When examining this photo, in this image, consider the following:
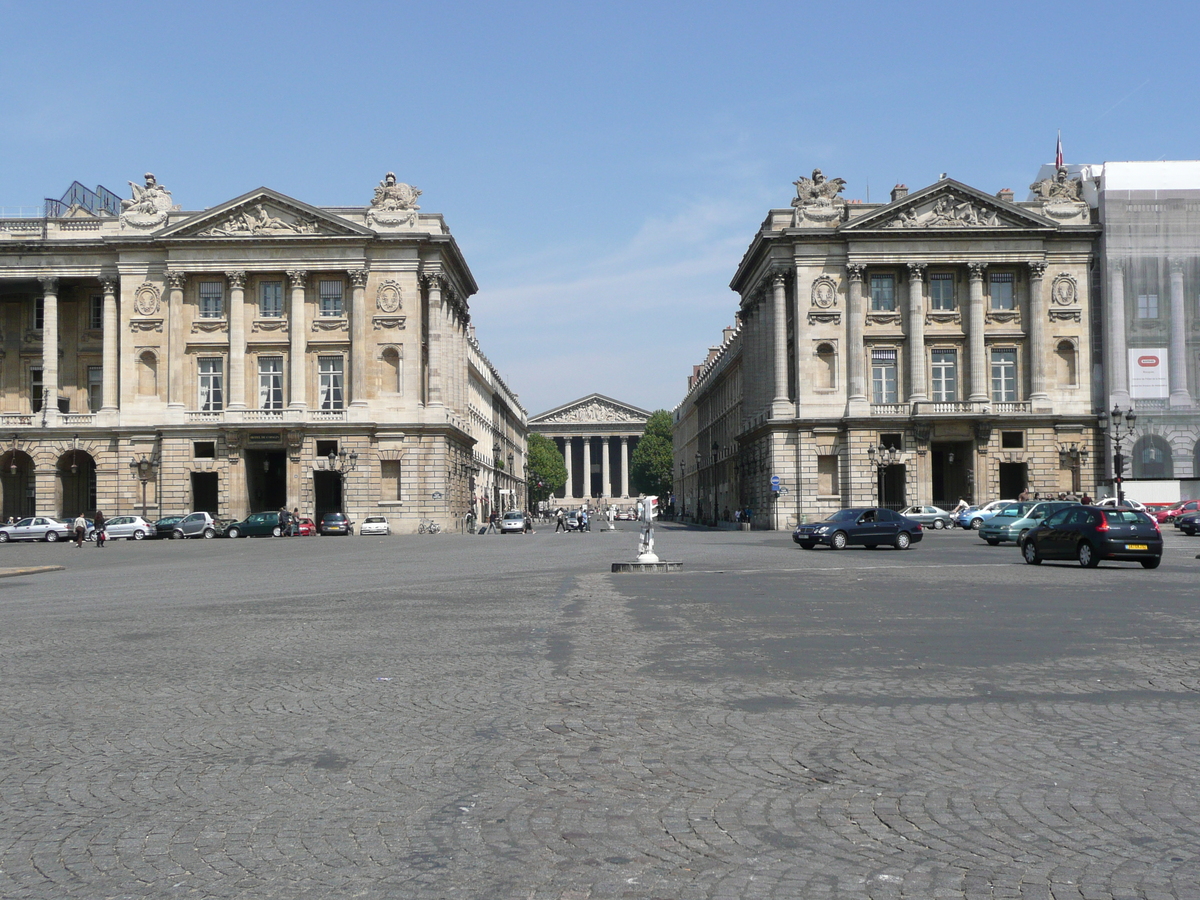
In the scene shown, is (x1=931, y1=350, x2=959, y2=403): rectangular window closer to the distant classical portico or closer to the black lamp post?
the black lamp post

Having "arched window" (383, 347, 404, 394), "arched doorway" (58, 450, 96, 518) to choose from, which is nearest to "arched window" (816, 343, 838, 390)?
"arched window" (383, 347, 404, 394)

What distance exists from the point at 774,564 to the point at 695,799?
24743 mm

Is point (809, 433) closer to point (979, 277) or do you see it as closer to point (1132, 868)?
point (979, 277)

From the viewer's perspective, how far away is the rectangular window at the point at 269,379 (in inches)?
2719

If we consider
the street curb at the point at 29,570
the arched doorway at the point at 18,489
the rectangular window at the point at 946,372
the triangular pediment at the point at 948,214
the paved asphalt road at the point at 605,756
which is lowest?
the street curb at the point at 29,570

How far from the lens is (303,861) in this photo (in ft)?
17.4

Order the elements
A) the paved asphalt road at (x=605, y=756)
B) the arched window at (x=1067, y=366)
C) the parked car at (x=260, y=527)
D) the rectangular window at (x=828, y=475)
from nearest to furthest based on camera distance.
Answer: the paved asphalt road at (x=605, y=756) < the parked car at (x=260, y=527) < the rectangular window at (x=828, y=475) < the arched window at (x=1067, y=366)

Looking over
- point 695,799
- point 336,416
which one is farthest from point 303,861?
point 336,416

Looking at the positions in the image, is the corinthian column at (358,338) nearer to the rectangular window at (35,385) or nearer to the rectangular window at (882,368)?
the rectangular window at (35,385)

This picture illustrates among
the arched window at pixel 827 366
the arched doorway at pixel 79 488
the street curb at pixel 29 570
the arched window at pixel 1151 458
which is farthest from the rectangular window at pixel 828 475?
the street curb at pixel 29 570

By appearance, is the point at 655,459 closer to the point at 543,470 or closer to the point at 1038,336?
the point at 543,470

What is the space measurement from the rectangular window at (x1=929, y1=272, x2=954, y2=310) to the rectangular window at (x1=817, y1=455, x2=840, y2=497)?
1085 cm

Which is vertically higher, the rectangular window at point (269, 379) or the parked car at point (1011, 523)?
the rectangular window at point (269, 379)

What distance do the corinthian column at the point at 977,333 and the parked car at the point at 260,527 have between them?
39.2 meters
